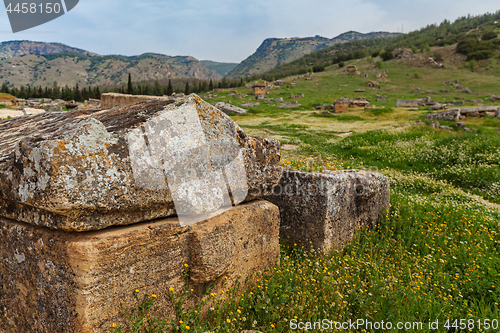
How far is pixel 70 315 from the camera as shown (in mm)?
2166

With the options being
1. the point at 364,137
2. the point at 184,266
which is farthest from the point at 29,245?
the point at 364,137

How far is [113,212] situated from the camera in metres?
2.33

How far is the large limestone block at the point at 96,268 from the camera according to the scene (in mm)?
2154

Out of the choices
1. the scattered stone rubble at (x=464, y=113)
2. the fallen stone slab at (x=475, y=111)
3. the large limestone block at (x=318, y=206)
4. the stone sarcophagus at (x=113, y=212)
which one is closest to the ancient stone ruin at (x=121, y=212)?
the stone sarcophagus at (x=113, y=212)

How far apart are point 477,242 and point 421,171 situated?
532 centimetres

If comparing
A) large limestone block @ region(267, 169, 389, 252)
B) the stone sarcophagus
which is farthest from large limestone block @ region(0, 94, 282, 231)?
large limestone block @ region(267, 169, 389, 252)

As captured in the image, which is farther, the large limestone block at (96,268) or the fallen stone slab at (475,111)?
the fallen stone slab at (475,111)

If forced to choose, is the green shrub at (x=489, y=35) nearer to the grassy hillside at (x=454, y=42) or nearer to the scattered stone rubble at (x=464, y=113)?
the grassy hillside at (x=454, y=42)

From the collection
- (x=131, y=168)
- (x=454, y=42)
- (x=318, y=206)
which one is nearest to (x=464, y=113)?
(x=318, y=206)

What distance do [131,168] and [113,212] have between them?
38 cm

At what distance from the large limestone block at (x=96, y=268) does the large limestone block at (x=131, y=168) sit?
13cm

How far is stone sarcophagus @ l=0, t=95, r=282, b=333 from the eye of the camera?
212cm

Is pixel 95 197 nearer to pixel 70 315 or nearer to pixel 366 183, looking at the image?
pixel 70 315

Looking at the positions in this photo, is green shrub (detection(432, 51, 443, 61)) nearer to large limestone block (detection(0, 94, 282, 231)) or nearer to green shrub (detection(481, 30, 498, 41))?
green shrub (detection(481, 30, 498, 41))
